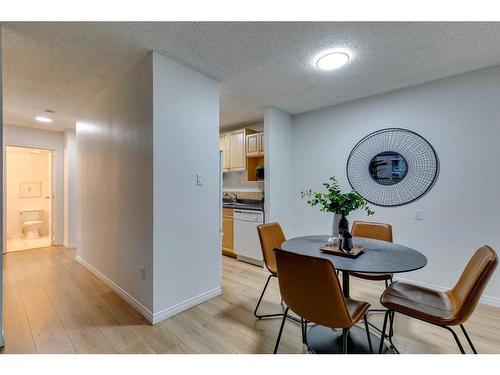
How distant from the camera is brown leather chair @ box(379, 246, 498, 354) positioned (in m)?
1.26

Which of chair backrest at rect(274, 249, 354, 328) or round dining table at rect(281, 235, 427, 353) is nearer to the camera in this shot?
chair backrest at rect(274, 249, 354, 328)

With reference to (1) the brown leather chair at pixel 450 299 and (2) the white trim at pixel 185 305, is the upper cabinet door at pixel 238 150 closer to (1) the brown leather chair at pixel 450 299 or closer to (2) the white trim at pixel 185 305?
(2) the white trim at pixel 185 305

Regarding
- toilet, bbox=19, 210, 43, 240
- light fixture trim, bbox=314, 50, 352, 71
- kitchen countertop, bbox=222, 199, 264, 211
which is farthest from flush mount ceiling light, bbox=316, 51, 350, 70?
toilet, bbox=19, 210, 43, 240

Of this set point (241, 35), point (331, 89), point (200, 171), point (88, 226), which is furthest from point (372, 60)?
point (88, 226)

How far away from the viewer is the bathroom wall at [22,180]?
5.62 m

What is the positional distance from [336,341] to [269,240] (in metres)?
0.95

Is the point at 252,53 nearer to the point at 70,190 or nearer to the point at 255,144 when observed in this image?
the point at 255,144

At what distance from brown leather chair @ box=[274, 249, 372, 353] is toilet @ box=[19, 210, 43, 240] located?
6412 millimetres

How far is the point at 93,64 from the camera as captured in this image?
222cm

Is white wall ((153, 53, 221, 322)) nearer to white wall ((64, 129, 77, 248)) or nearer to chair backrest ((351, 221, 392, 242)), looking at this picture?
chair backrest ((351, 221, 392, 242))

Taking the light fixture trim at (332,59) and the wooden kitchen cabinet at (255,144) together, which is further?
the wooden kitchen cabinet at (255,144)

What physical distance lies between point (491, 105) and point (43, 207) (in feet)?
28.4

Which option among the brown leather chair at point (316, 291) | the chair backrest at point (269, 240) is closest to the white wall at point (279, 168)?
the chair backrest at point (269, 240)

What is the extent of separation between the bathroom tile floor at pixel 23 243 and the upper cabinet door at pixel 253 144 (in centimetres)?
458
